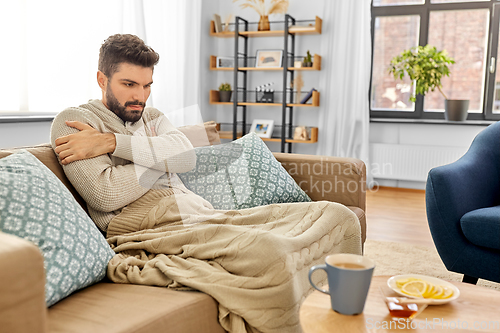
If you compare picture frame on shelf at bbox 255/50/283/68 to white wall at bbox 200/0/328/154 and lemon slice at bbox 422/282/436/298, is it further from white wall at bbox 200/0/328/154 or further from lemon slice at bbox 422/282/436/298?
lemon slice at bbox 422/282/436/298

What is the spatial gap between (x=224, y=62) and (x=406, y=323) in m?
4.20

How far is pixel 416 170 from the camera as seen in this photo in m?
4.30

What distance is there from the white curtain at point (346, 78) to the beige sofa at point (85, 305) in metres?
3.50

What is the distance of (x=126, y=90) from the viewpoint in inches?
56.3

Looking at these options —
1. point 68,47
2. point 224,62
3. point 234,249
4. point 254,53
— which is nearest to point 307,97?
point 254,53

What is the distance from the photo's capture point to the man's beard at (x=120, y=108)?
1.44m

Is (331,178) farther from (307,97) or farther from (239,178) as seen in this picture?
(307,97)

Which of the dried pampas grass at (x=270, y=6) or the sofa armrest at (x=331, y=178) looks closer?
the sofa armrest at (x=331, y=178)

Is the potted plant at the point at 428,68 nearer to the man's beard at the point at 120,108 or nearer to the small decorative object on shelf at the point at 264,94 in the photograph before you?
the small decorative object on shelf at the point at 264,94

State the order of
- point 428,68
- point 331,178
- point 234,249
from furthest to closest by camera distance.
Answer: point 428,68 < point 331,178 < point 234,249

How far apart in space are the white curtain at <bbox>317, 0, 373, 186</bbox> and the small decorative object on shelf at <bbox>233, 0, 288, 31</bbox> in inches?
18.4

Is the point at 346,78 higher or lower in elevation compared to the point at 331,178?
higher

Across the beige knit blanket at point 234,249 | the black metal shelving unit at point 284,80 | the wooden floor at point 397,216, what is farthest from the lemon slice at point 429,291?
the black metal shelving unit at point 284,80

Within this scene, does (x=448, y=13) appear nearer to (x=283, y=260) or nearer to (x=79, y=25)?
(x=79, y=25)
